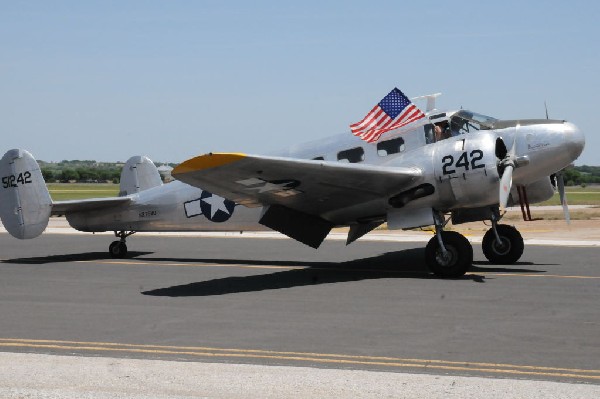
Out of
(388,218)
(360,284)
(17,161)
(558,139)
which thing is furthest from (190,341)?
(17,161)

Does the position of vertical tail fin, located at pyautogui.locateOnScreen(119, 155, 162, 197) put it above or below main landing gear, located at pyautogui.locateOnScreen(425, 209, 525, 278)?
above

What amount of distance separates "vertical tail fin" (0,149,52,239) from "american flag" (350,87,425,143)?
347 inches

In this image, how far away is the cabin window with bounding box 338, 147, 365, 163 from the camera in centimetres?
1839

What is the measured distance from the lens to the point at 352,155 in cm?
1850

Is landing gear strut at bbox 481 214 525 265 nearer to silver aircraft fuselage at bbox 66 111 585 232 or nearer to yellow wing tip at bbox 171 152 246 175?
silver aircraft fuselage at bbox 66 111 585 232

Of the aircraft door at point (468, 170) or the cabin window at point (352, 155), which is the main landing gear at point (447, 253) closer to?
the aircraft door at point (468, 170)

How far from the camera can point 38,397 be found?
764 centimetres

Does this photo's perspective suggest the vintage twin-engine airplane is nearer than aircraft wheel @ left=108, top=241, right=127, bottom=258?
Yes

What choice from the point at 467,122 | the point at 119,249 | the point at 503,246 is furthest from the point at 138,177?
the point at 503,246

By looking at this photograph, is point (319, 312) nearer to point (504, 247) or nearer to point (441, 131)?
point (441, 131)

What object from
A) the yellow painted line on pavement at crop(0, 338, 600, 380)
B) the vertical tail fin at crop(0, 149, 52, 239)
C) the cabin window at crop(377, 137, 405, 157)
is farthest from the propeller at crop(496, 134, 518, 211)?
the vertical tail fin at crop(0, 149, 52, 239)

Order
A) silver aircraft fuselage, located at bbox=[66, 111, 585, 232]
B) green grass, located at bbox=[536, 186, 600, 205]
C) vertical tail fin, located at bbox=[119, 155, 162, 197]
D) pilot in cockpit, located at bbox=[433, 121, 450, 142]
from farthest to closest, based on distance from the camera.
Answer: green grass, located at bbox=[536, 186, 600, 205] < vertical tail fin, located at bbox=[119, 155, 162, 197] < pilot in cockpit, located at bbox=[433, 121, 450, 142] < silver aircraft fuselage, located at bbox=[66, 111, 585, 232]

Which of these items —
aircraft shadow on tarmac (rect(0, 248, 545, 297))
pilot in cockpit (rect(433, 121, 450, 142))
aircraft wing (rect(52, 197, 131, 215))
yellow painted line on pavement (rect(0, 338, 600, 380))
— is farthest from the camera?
aircraft wing (rect(52, 197, 131, 215))

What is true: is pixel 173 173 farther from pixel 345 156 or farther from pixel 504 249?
pixel 504 249
